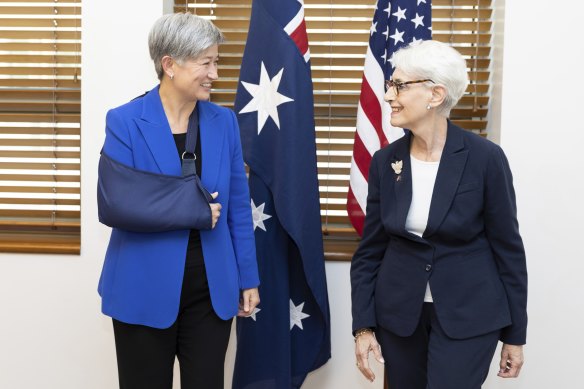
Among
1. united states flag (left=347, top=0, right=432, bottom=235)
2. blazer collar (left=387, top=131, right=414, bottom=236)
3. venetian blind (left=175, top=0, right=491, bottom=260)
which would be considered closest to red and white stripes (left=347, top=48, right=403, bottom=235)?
united states flag (left=347, top=0, right=432, bottom=235)

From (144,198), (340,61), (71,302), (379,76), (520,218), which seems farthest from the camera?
(340,61)

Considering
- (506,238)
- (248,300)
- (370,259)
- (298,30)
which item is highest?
(298,30)

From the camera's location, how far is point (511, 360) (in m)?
1.90

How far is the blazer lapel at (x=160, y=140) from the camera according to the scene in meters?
1.84

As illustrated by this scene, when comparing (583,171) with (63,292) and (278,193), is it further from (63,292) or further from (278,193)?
(63,292)

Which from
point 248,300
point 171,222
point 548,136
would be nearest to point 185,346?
point 248,300

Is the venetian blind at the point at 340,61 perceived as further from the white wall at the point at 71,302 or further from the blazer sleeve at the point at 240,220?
the blazer sleeve at the point at 240,220

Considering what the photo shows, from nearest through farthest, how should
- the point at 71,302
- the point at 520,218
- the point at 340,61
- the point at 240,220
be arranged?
1. the point at 240,220
2. the point at 520,218
3. the point at 71,302
4. the point at 340,61

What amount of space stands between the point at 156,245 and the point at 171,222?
109mm

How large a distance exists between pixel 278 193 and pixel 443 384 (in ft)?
3.24

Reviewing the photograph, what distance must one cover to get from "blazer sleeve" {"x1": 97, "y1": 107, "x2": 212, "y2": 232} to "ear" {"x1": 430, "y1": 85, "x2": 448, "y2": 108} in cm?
67

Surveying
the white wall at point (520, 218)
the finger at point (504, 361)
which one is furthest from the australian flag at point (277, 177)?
the finger at point (504, 361)

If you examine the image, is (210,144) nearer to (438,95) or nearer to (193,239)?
(193,239)

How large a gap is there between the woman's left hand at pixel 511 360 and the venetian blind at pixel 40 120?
1.84m
